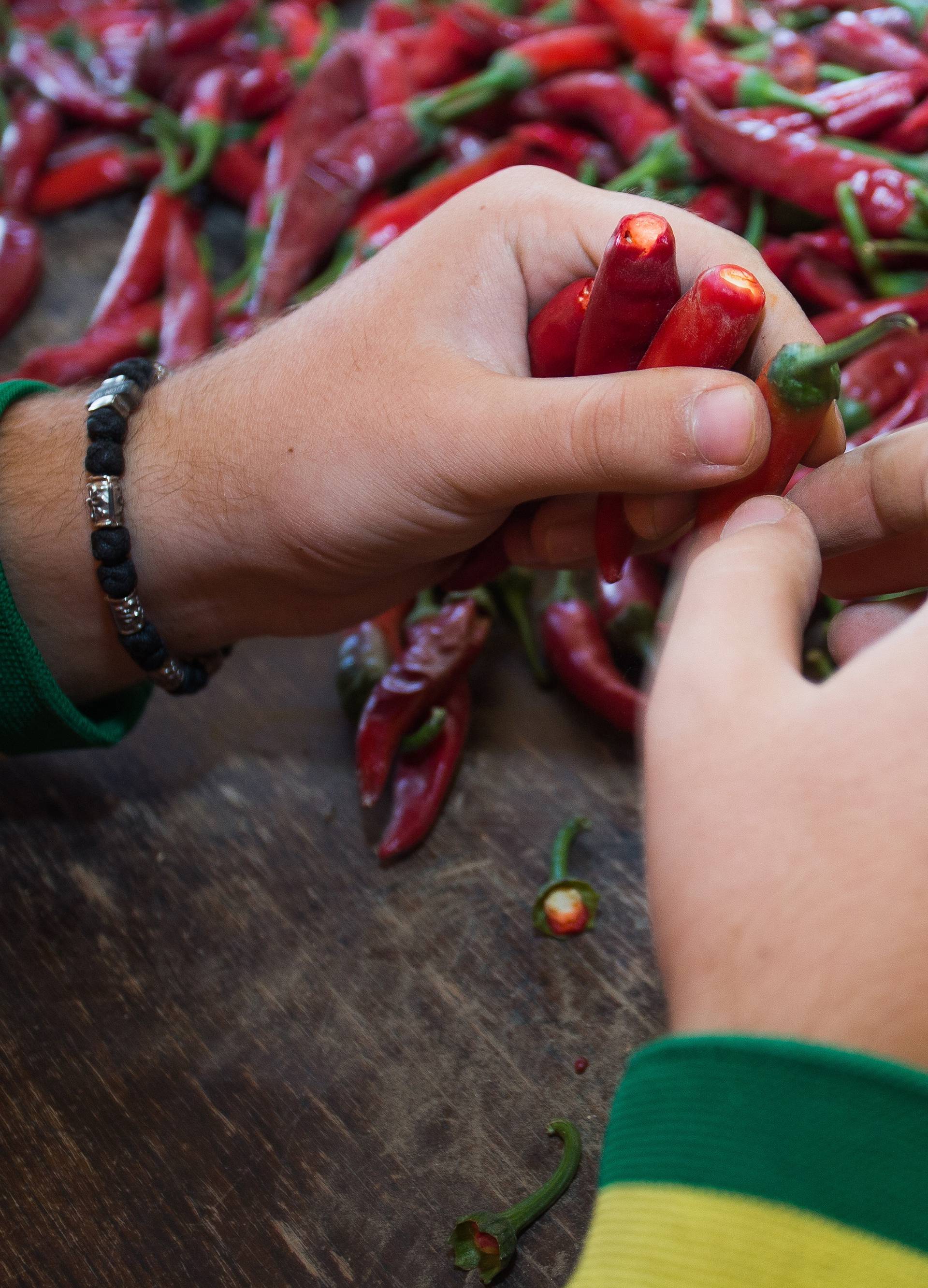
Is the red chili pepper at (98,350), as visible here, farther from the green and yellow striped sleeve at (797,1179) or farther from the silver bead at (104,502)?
the green and yellow striped sleeve at (797,1179)

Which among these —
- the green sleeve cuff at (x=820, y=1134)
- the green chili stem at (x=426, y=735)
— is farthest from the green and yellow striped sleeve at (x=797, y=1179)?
the green chili stem at (x=426, y=735)

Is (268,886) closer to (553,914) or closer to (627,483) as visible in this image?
(553,914)

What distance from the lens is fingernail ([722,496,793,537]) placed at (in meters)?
0.92

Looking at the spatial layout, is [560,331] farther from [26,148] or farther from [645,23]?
[26,148]

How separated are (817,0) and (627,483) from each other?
2.31 meters

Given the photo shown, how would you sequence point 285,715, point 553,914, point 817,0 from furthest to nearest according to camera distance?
point 817,0 < point 285,715 < point 553,914

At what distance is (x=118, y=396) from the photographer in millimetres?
1307

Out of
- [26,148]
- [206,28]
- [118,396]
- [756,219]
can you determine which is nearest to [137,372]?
[118,396]

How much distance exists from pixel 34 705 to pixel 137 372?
0.46 meters

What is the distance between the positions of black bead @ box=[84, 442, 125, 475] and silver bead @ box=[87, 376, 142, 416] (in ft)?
0.19

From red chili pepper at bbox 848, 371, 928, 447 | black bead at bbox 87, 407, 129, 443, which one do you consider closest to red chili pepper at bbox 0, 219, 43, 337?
black bead at bbox 87, 407, 129, 443

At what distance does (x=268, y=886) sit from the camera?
1357mm

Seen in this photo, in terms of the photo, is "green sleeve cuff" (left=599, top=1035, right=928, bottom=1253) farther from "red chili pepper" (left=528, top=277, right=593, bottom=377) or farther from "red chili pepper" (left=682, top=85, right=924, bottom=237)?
"red chili pepper" (left=682, top=85, right=924, bottom=237)

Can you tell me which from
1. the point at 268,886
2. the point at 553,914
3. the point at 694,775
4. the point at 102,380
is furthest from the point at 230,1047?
the point at 102,380
